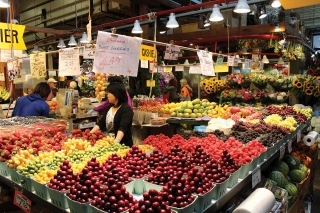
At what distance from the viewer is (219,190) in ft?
→ 6.63

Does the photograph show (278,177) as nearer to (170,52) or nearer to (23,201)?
(170,52)

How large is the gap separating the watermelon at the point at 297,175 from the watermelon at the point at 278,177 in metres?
0.41

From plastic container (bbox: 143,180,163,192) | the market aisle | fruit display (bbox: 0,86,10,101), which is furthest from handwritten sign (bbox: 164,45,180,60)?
fruit display (bbox: 0,86,10,101)

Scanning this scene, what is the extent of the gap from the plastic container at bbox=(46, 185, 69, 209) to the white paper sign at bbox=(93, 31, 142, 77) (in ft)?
3.58

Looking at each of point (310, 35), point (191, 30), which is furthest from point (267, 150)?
point (310, 35)

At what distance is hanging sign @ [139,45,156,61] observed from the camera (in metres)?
4.49

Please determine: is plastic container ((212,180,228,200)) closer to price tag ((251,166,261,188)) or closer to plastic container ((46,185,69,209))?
price tag ((251,166,261,188))

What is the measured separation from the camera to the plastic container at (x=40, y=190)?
6.76 feet

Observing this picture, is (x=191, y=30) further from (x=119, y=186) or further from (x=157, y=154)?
(x=119, y=186)

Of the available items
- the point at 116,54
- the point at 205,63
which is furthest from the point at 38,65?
the point at 205,63

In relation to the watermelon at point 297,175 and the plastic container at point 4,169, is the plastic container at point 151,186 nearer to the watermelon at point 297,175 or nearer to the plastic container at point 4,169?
the plastic container at point 4,169

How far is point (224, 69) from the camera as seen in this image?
6.34 meters

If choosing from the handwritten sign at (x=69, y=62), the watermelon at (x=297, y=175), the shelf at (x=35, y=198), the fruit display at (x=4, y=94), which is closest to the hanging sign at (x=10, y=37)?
the handwritten sign at (x=69, y=62)

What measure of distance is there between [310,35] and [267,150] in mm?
18083
